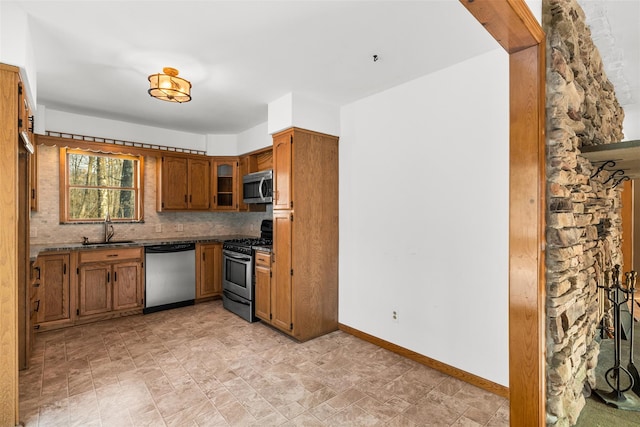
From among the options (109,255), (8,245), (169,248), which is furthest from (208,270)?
(8,245)

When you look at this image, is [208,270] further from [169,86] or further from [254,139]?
[169,86]

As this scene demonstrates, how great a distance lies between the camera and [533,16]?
4.70 feet

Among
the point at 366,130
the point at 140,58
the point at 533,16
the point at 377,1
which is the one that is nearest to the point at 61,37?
the point at 140,58

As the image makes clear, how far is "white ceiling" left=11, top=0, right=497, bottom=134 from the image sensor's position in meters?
2.03

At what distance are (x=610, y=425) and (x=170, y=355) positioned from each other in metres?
3.38

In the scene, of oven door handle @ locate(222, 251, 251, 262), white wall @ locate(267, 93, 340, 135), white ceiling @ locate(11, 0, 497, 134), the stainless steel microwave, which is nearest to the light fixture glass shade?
white ceiling @ locate(11, 0, 497, 134)

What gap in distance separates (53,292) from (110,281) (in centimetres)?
55

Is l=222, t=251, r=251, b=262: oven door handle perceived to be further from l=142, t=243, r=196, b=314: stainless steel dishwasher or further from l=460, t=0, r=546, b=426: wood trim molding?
l=460, t=0, r=546, b=426: wood trim molding

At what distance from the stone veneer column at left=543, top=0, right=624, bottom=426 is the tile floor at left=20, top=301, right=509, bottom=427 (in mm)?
674

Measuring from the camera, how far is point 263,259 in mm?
3852

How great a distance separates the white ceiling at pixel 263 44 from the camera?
6.68ft

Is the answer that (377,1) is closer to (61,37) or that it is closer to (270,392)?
(61,37)

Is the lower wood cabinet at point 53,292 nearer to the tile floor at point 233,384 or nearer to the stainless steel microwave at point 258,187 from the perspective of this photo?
the tile floor at point 233,384

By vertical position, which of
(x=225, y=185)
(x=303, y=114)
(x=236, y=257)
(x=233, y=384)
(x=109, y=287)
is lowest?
(x=233, y=384)
